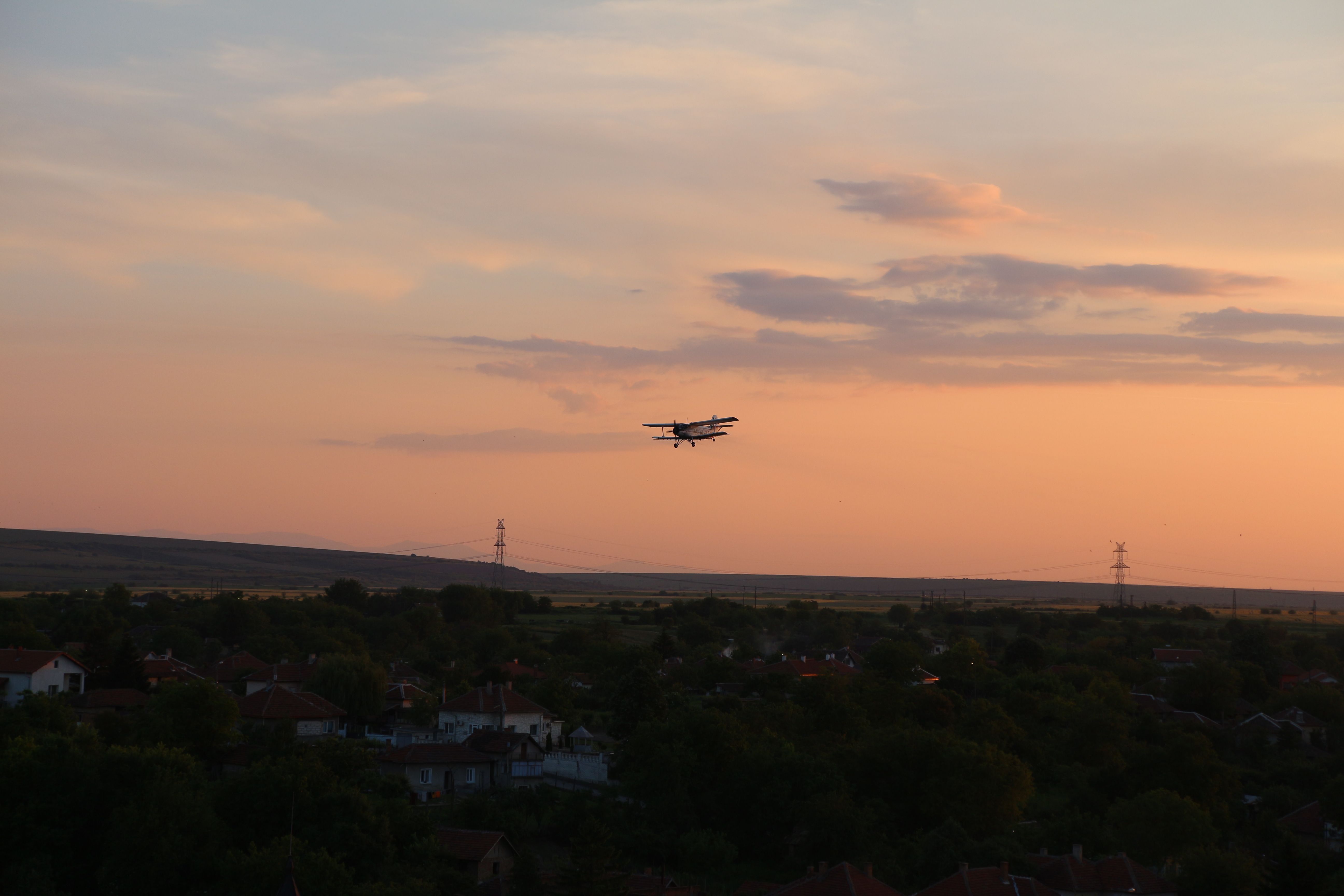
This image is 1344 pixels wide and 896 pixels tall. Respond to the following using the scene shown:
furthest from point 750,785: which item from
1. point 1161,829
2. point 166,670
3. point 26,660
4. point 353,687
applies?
point 166,670

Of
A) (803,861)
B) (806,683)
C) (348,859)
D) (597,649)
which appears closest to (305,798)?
(348,859)

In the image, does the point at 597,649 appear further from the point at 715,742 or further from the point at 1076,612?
the point at 1076,612

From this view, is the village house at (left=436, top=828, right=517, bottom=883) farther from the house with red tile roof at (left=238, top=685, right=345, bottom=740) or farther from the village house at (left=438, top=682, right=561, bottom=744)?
the house with red tile roof at (left=238, top=685, right=345, bottom=740)

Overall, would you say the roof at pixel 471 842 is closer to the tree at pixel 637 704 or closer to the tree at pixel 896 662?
the tree at pixel 637 704

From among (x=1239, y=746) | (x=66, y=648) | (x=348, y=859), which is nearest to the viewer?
(x=348, y=859)

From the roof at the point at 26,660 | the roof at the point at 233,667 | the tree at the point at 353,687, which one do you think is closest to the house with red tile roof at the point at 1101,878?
the tree at the point at 353,687

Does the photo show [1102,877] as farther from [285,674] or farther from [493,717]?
[285,674]
